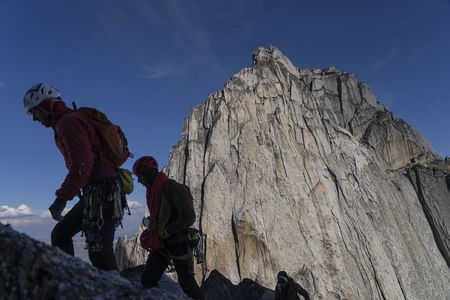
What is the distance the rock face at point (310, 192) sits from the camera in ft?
143

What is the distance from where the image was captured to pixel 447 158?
2739 inches

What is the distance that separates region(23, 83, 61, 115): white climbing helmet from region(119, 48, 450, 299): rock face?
37723 millimetres

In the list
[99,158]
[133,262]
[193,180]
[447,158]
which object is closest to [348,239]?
[193,180]

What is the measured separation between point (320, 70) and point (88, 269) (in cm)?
7852

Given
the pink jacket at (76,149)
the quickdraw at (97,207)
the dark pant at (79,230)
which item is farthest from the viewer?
the dark pant at (79,230)

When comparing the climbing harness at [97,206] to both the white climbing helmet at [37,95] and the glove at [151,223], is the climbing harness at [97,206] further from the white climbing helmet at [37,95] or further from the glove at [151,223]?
the white climbing helmet at [37,95]

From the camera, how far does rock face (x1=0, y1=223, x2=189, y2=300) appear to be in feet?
12.7

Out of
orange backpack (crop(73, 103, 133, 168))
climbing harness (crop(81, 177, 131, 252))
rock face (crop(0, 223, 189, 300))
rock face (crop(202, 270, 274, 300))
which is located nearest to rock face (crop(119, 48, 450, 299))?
rock face (crop(202, 270, 274, 300))

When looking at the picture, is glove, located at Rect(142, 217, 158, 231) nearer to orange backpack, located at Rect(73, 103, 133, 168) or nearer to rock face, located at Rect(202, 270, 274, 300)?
orange backpack, located at Rect(73, 103, 133, 168)

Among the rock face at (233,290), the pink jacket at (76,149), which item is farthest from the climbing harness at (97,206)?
the rock face at (233,290)

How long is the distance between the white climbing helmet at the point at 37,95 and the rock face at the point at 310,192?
3772 centimetres

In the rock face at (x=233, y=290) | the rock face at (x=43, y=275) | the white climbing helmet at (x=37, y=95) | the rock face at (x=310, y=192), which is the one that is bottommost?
the rock face at (x=43, y=275)

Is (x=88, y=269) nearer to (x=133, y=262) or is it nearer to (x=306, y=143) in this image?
(x=133, y=262)

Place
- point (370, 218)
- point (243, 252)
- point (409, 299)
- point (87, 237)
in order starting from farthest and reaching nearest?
point (370, 218), point (409, 299), point (243, 252), point (87, 237)
